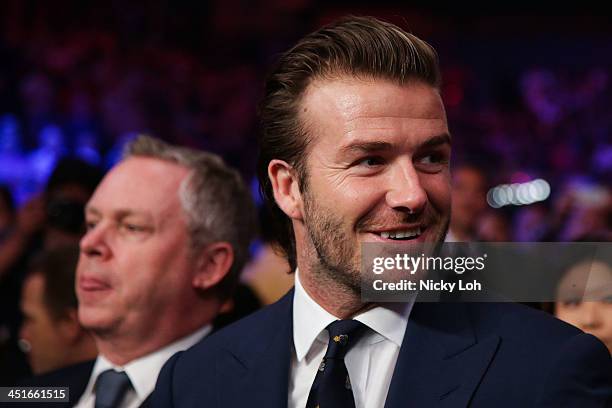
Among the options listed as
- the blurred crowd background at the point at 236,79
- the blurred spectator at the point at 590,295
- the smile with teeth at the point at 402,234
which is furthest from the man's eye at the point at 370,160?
the blurred crowd background at the point at 236,79

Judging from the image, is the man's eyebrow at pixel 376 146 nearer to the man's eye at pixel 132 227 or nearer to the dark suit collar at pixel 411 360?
the dark suit collar at pixel 411 360

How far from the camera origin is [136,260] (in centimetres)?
176

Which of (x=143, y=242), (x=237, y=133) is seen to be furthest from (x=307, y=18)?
(x=143, y=242)

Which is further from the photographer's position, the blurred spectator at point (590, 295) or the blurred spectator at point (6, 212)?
the blurred spectator at point (6, 212)

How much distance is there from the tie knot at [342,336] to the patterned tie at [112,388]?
58 cm

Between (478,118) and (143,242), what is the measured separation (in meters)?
2.75

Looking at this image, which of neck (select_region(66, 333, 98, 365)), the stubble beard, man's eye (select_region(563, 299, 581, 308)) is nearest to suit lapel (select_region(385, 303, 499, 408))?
the stubble beard

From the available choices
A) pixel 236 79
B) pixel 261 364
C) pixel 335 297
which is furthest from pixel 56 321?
pixel 236 79

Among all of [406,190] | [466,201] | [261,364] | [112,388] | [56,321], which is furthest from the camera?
[466,201]

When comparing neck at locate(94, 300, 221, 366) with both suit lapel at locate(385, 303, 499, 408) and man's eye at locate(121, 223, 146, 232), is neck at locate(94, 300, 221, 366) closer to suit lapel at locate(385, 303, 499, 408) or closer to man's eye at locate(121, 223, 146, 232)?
man's eye at locate(121, 223, 146, 232)

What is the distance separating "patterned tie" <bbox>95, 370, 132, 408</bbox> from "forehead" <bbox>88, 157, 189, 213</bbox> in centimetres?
34

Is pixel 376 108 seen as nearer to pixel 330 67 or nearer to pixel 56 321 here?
pixel 330 67

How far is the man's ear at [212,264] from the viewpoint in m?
1.81

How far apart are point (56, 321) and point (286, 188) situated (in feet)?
2.43
